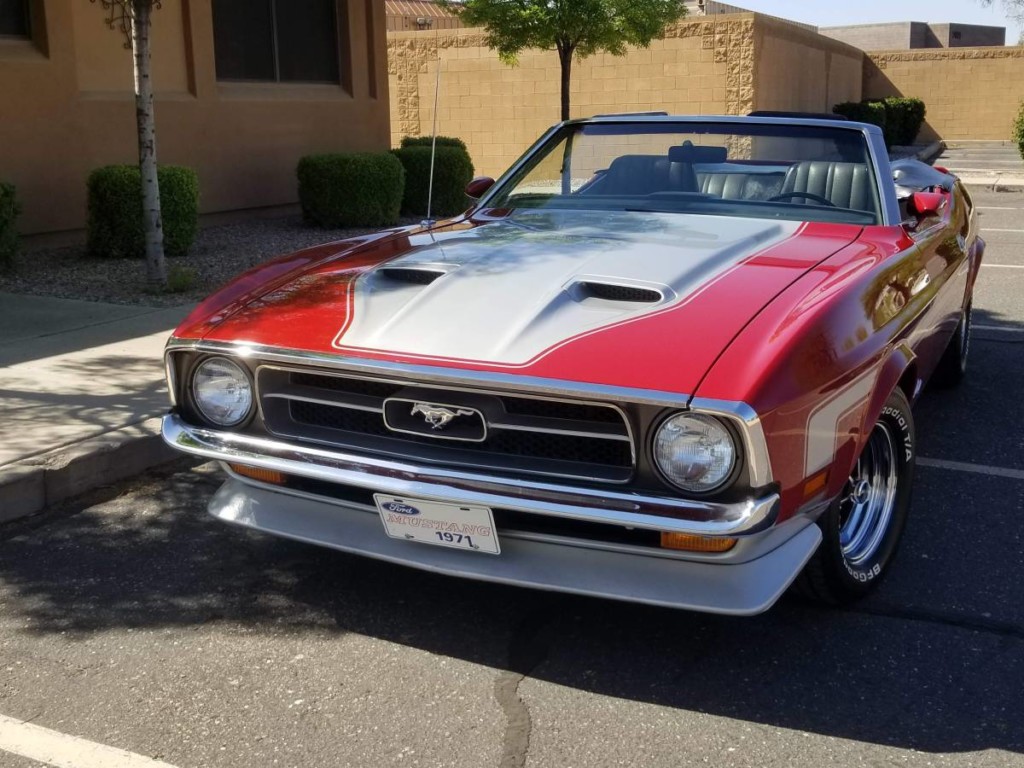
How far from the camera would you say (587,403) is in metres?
3.05

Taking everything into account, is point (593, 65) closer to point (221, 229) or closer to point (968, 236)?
point (221, 229)

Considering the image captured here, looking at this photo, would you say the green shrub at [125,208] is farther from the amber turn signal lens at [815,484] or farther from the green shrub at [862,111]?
the green shrub at [862,111]

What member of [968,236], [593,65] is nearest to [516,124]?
[593,65]

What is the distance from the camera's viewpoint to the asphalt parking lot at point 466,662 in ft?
9.86

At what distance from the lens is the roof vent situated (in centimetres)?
346

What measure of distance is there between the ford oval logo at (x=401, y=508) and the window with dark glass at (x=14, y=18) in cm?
864

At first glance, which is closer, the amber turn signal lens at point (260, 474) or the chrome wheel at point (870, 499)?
the amber turn signal lens at point (260, 474)

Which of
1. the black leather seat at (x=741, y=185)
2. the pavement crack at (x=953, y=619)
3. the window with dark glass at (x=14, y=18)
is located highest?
the window with dark glass at (x=14, y=18)

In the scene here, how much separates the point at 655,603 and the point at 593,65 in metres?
20.7

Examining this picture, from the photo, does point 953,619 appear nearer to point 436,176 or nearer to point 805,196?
point 805,196

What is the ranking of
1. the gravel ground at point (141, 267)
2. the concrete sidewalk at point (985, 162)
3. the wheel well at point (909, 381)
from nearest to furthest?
1. the wheel well at point (909, 381)
2. the gravel ground at point (141, 267)
3. the concrete sidewalk at point (985, 162)

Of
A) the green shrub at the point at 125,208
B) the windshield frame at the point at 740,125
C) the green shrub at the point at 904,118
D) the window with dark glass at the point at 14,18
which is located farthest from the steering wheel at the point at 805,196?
the green shrub at the point at 904,118

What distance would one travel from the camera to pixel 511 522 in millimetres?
3254

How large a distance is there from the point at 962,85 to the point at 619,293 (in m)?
32.3
